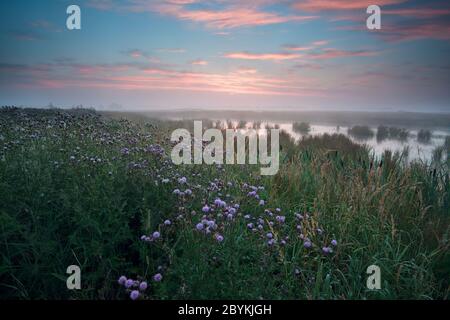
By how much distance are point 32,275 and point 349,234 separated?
3182 millimetres

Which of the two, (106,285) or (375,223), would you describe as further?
(375,223)

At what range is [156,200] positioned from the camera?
3455 millimetres

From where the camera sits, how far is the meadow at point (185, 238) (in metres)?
2.62

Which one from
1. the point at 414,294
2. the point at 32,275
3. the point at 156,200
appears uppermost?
the point at 156,200

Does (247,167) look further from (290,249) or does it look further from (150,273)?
(150,273)

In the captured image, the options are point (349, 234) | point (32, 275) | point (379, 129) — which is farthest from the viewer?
point (379, 129)

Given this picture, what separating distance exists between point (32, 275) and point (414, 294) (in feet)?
10.5

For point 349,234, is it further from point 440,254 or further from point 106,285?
point 106,285

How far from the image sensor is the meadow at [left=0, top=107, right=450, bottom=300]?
2615 mm

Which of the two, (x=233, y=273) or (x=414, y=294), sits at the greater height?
(x=233, y=273)

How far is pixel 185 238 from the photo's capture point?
283 centimetres

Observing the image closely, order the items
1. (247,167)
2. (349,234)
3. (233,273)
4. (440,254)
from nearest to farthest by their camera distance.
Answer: (233,273), (440,254), (349,234), (247,167)
